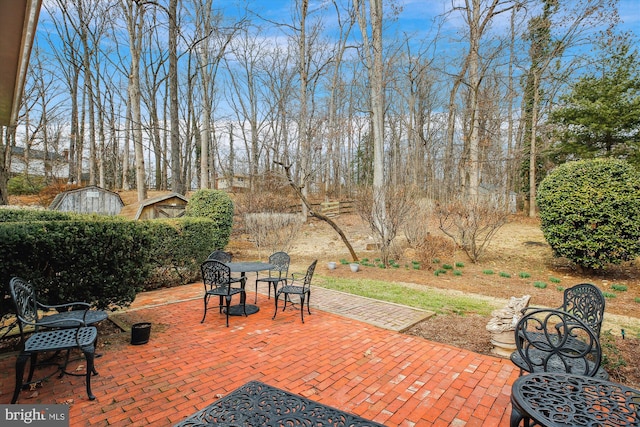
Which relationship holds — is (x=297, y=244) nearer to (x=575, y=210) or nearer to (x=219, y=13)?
(x=575, y=210)

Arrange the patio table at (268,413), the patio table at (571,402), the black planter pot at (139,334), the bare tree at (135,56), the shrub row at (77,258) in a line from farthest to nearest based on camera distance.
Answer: the bare tree at (135,56), the black planter pot at (139,334), the shrub row at (77,258), the patio table at (268,413), the patio table at (571,402)

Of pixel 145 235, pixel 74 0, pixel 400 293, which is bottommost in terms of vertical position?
pixel 400 293

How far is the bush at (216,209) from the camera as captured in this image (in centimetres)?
918

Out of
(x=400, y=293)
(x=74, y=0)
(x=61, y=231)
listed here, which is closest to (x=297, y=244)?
(x=400, y=293)

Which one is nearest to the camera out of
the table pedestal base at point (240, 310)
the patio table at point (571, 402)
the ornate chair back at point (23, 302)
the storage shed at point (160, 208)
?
the patio table at point (571, 402)

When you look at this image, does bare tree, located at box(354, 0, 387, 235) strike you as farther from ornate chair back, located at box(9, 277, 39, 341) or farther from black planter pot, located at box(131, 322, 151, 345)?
ornate chair back, located at box(9, 277, 39, 341)

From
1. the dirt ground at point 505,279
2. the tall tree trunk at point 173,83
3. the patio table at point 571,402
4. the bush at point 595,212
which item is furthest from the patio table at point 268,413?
the tall tree trunk at point 173,83

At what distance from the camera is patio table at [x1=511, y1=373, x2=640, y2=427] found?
1485 millimetres

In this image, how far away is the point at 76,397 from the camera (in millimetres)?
2625

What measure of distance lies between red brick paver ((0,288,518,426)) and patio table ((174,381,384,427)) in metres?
0.80

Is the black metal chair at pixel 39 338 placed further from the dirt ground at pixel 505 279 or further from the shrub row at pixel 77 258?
the dirt ground at pixel 505 279

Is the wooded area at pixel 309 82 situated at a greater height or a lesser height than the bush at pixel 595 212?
greater

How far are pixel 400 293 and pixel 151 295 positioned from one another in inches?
202

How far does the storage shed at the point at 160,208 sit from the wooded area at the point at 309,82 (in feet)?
2.61
